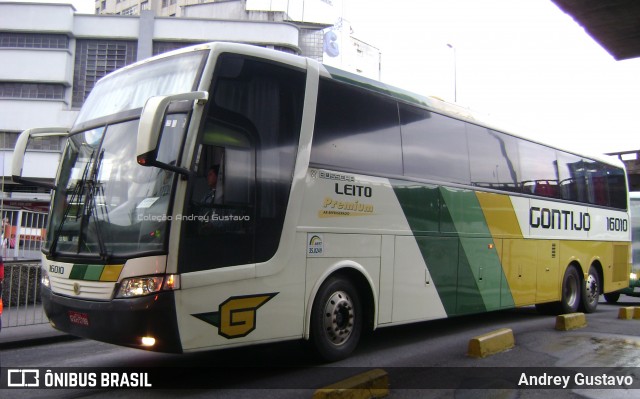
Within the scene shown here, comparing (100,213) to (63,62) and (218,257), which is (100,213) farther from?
(63,62)

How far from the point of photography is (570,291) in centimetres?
1207

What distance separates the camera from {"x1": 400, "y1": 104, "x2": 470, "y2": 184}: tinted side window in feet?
25.9

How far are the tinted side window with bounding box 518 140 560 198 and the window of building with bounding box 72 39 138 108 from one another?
3063 cm

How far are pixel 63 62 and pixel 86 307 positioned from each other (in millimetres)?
34178

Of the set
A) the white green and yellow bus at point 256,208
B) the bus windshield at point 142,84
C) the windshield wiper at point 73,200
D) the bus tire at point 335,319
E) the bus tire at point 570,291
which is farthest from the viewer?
the bus tire at point 570,291

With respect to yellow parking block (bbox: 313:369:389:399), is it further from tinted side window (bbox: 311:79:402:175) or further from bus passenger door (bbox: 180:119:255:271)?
tinted side window (bbox: 311:79:402:175)

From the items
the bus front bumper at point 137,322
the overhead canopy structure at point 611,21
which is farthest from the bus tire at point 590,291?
the bus front bumper at point 137,322

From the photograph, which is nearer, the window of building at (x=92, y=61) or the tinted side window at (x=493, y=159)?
the tinted side window at (x=493, y=159)

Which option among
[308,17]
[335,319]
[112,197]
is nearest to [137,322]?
[112,197]

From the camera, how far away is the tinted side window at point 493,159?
363 inches

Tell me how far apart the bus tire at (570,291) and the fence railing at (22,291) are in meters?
10.3

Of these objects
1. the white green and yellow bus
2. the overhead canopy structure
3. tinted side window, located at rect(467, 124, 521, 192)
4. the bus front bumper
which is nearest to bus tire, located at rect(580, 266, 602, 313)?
tinted side window, located at rect(467, 124, 521, 192)

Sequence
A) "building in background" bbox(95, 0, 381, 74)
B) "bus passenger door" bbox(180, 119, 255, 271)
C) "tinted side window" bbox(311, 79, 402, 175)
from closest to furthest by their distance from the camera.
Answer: "bus passenger door" bbox(180, 119, 255, 271)
"tinted side window" bbox(311, 79, 402, 175)
"building in background" bbox(95, 0, 381, 74)

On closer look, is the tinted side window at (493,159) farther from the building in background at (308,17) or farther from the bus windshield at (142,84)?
the building in background at (308,17)
